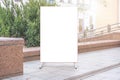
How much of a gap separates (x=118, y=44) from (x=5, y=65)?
25.7ft

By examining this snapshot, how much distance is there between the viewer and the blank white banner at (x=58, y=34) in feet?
16.1

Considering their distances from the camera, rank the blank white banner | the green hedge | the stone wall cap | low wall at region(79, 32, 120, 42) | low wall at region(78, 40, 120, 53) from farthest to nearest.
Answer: low wall at region(79, 32, 120, 42), low wall at region(78, 40, 120, 53), the green hedge, the blank white banner, the stone wall cap

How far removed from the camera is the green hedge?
23.1ft

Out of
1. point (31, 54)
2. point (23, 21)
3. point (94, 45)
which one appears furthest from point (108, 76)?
point (94, 45)

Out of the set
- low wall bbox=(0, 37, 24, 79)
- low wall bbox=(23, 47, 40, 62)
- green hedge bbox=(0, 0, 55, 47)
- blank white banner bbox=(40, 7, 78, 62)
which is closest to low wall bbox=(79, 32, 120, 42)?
green hedge bbox=(0, 0, 55, 47)

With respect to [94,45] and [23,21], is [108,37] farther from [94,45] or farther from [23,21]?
[23,21]

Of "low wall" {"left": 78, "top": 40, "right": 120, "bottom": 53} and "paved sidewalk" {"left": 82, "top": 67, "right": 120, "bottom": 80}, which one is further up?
"low wall" {"left": 78, "top": 40, "right": 120, "bottom": 53}

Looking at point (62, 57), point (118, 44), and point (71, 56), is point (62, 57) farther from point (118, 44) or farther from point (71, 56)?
point (118, 44)

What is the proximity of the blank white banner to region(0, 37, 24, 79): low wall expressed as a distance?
77 centimetres

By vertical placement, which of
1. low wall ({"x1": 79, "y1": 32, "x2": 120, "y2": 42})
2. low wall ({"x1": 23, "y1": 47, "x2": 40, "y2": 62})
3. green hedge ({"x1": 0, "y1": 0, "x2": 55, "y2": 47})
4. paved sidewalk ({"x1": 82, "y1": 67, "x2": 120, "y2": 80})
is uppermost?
green hedge ({"x1": 0, "y1": 0, "x2": 55, "y2": 47})

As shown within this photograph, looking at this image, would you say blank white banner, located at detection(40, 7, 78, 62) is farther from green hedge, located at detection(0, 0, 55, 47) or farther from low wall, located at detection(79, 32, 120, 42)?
low wall, located at detection(79, 32, 120, 42)

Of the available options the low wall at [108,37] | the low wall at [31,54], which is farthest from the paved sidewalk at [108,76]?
the low wall at [108,37]

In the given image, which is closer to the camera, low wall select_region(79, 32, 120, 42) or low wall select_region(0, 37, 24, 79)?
low wall select_region(0, 37, 24, 79)

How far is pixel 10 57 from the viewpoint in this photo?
4152mm
